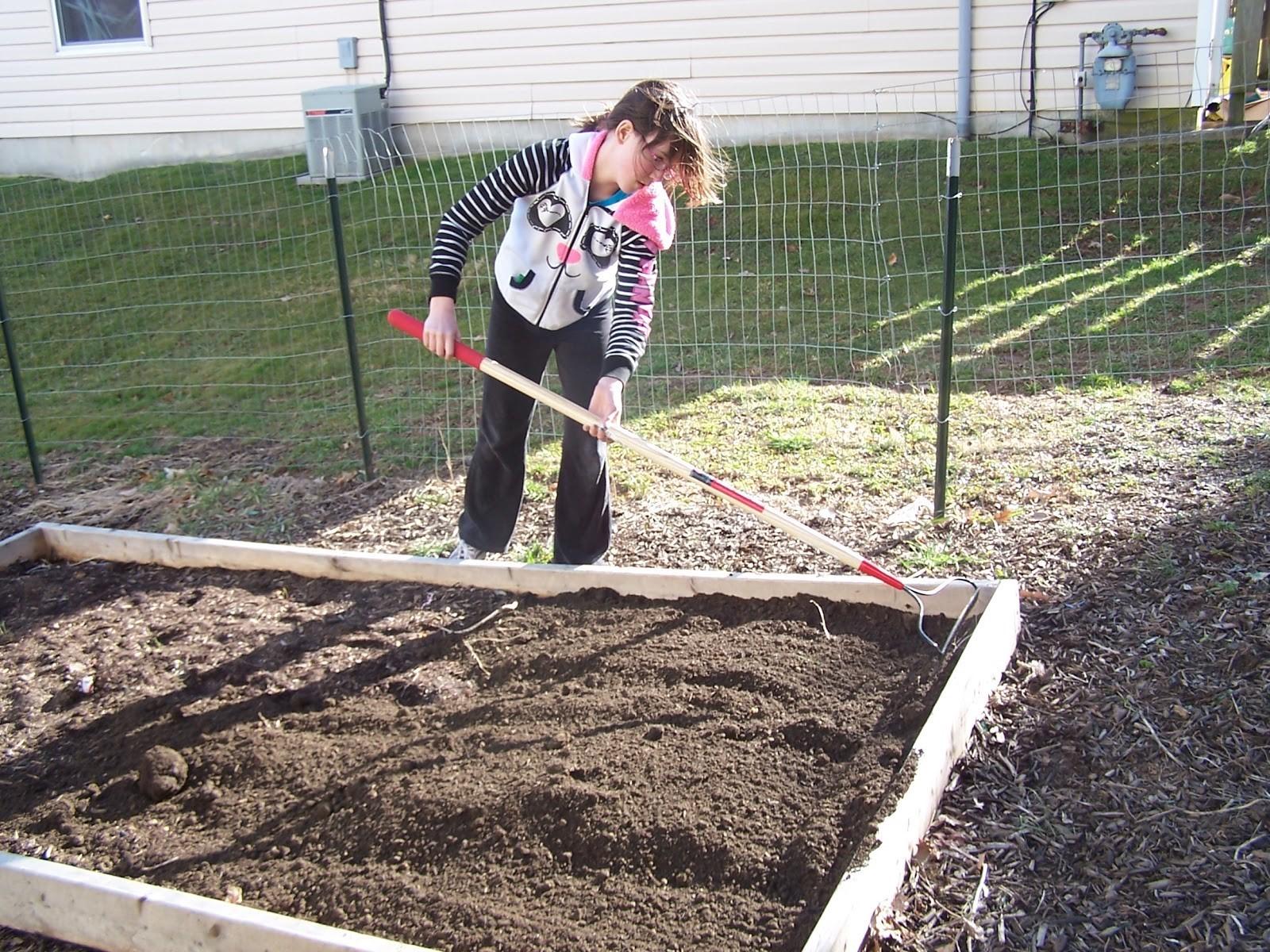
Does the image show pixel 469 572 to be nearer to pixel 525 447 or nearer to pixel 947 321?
pixel 525 447

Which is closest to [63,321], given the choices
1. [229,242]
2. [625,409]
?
[229,242]

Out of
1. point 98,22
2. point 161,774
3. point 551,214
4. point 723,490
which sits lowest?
point 161,774

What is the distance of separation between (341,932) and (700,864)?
2.63 ft

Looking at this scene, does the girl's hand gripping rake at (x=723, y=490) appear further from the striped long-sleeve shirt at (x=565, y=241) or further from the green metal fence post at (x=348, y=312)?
the green metal fence post at (x=348, y=312)

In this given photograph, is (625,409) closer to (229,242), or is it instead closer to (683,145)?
(683,145)

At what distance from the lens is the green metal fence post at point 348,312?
210 inches

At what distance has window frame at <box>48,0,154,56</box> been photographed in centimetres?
1265

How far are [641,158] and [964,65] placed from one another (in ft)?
24.0

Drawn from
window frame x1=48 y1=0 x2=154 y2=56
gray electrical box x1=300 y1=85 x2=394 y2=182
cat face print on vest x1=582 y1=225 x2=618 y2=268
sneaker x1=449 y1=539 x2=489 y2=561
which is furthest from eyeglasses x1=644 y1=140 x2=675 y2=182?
window frame x1=48 y1=0 x2=154 y2=56

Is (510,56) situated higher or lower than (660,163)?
higher

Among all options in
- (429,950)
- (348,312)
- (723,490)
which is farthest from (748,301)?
(429,950)

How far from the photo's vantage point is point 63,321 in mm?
9312

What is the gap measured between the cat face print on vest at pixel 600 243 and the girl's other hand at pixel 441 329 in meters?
0.49

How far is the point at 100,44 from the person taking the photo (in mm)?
13039
